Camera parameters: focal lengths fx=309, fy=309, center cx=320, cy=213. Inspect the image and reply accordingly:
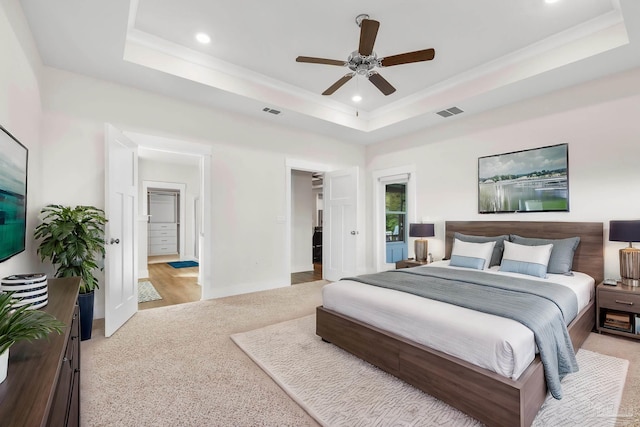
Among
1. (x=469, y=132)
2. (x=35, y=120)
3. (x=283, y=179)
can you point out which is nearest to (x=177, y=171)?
(x=283, y=179)

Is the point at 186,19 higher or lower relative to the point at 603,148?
higher

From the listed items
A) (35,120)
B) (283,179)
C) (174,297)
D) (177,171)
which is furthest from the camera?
(177,171)

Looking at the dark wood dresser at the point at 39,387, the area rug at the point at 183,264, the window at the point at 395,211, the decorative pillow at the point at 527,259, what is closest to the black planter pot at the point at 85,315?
the dark wood dresser at the point at 39,387

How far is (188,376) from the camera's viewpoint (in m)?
2.32

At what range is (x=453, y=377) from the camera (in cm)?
186

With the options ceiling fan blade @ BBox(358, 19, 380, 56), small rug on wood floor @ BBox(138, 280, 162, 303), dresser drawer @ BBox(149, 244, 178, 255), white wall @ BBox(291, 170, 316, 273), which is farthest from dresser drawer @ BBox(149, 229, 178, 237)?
ceiling fan blade @ BBox(358, 19, 380, 56)

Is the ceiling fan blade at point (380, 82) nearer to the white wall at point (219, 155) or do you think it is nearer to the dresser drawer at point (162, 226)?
the white wall at point (219, 155)

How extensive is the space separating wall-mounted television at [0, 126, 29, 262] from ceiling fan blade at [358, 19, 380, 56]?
243cm

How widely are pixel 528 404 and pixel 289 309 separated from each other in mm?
2749

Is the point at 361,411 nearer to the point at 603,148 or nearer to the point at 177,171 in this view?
the point at 603,148

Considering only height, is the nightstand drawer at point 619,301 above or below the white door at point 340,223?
below

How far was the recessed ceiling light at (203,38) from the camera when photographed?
3.23 m

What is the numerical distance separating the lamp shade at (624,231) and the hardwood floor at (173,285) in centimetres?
501

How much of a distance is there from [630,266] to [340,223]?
3.69 meters
